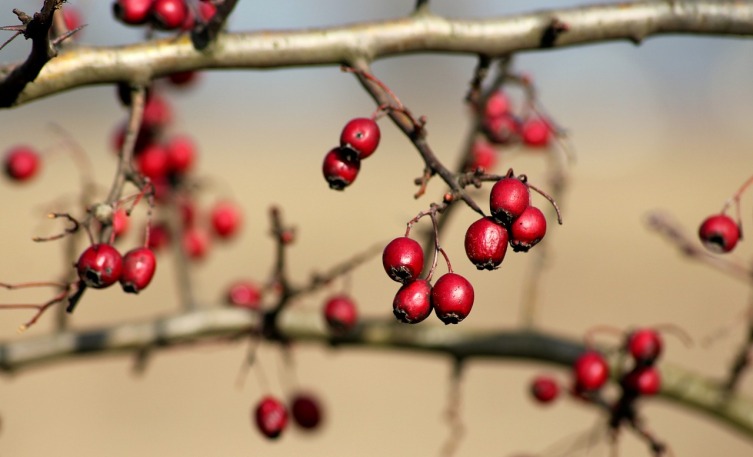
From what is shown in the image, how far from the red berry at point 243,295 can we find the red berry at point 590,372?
104 cm

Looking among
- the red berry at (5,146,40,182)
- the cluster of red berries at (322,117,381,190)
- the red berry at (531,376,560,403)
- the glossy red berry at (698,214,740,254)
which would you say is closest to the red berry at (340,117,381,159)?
the cluster of red berries at (322,117,381,190)

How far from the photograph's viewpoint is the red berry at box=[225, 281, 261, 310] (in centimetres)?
283

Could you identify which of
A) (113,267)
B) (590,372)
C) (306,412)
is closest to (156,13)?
(113,267)

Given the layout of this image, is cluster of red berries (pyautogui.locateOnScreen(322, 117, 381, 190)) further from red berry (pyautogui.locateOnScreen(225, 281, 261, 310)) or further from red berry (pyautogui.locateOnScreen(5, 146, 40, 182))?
red berry (pyautogui.locateOnScreen(5, 146, 40, 182))

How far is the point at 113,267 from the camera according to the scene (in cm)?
168

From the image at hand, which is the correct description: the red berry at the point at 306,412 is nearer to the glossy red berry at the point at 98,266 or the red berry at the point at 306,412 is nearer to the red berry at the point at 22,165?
the red berry at the point at 22,165

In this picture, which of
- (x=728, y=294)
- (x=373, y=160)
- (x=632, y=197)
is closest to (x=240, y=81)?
(x=373, y=160)

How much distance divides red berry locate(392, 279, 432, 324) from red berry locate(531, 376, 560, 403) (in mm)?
1560

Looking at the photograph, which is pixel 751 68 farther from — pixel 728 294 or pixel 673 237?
pixel 673 237

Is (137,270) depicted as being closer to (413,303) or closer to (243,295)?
(413,303)

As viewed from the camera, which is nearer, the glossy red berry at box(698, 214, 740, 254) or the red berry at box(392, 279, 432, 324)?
the red berry at box(392, 279, 432, 324)

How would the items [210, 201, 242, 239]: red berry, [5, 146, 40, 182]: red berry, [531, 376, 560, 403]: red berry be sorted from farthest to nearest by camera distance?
1. [210, 201, 242, 239]: red berry
2. [5, 146, 40, 182]: red berry
3. [531, 376, 560, 403]: red berry

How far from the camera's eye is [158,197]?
3008 mm

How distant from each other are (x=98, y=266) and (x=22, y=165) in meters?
1.80
